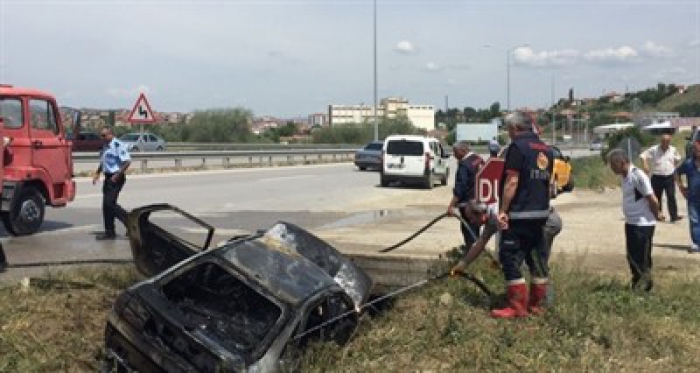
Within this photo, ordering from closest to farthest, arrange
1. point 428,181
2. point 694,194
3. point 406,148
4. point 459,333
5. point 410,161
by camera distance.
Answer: point 459,333
point 694,194
point 428,181
point 410,161
point 406,148

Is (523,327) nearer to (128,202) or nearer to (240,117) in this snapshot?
(128,202)

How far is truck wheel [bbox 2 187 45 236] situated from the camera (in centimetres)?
1145

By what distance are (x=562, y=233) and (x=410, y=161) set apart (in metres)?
12.6

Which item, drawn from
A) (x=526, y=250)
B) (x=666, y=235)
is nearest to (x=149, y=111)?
(x=666, y=235)

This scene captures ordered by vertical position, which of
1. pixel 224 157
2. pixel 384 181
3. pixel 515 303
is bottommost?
pixel 384 181

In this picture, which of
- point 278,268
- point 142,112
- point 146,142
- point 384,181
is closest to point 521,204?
point 278,268

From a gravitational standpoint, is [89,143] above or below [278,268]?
above

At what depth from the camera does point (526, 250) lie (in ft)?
20.1

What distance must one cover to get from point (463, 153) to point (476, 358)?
15.4ft

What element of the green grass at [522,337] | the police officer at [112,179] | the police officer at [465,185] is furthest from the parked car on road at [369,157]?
the green grass at [522,337]

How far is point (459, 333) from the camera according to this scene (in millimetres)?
5797

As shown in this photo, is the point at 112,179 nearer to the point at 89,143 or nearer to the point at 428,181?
the point at 428,181

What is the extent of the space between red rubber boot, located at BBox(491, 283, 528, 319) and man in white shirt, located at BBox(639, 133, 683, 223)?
8245 millimetres

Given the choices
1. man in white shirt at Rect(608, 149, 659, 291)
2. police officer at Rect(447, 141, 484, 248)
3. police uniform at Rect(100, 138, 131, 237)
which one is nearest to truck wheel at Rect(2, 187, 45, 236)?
police uniform at Rect(100, 138, 131, 237)
